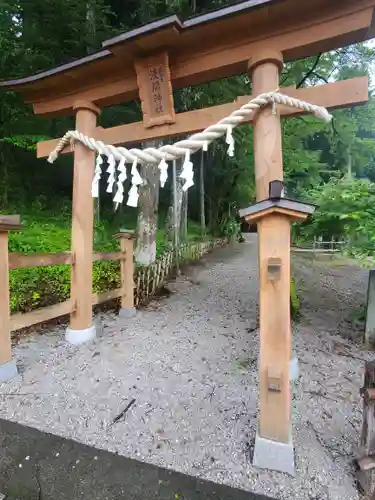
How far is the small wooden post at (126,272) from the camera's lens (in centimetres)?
432

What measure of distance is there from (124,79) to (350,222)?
9.34 ft

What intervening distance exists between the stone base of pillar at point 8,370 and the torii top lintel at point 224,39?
9.67 feet

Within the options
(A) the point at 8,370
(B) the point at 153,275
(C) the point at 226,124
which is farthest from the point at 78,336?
(C) the point at 226,124

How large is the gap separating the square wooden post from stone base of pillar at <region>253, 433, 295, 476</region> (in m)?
2.36

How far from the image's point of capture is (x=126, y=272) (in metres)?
4.36

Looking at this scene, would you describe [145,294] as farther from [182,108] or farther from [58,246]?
[182,108]

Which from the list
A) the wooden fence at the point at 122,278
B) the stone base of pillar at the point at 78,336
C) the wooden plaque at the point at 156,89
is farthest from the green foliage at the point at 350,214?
the stone base of pillar at the point at 78,336

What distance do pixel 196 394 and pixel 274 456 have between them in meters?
0.88

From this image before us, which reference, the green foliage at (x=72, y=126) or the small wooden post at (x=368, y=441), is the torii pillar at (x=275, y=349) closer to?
the small wooden post at (x=368, y=441)

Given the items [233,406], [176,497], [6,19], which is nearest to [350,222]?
[233,406]

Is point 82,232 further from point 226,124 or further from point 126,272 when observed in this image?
point 226,124

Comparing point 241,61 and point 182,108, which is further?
point 182,108

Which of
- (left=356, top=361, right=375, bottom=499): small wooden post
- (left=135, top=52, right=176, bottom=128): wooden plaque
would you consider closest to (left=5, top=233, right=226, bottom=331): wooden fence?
(left=135, top=52, right=176, bottom=128): wooden plaque

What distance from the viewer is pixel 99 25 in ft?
19.6
